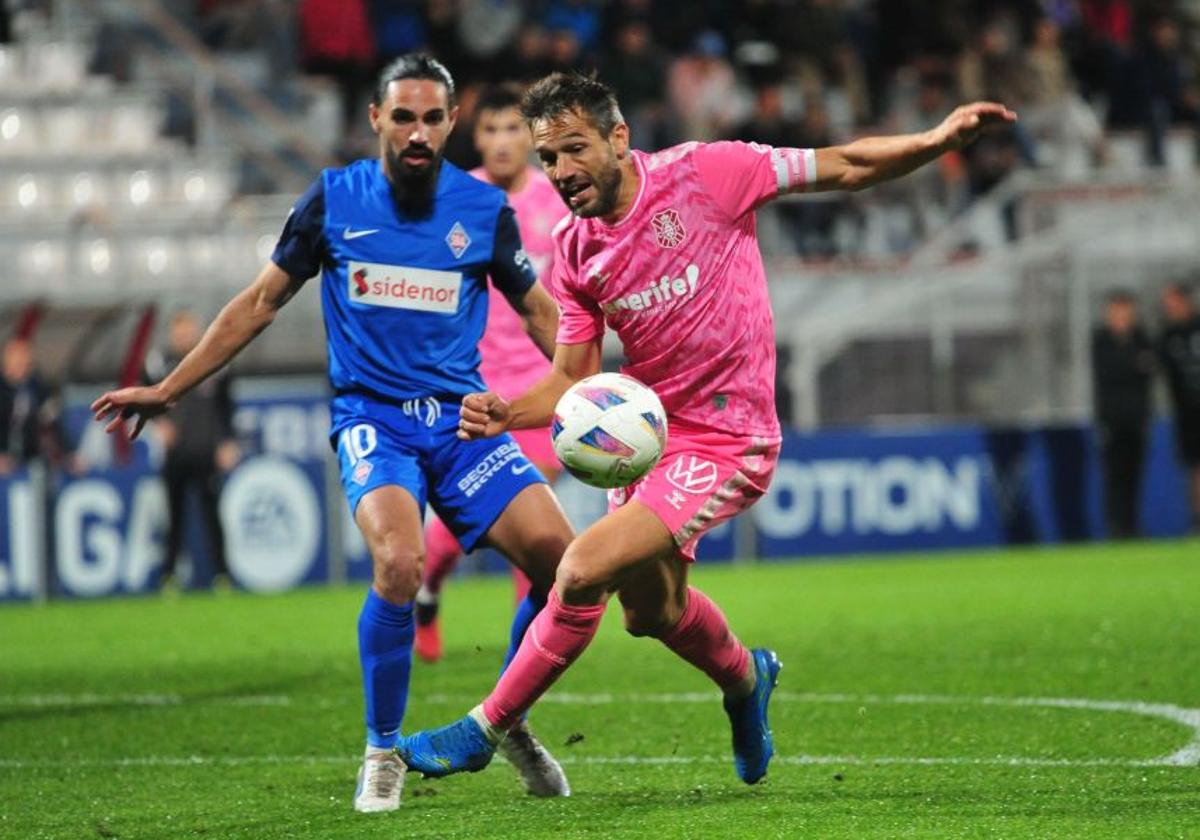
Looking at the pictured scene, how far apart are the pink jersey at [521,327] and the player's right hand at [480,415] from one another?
3389 millimetres

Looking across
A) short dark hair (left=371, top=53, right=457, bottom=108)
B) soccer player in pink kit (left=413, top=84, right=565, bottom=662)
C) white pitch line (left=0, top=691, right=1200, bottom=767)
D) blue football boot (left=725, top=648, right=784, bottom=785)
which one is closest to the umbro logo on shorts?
blue football boot (left=725, top=648, right=784, bottom=785)

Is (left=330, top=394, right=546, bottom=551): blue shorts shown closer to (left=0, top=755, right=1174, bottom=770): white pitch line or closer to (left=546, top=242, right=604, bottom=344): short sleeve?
(left=546, top=242, right=604, bottom=344): short sleeve

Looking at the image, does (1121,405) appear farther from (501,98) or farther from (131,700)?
(131,700)

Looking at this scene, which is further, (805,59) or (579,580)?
(805,59)

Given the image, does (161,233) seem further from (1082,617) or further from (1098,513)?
(1082,617)

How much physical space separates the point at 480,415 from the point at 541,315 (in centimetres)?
105

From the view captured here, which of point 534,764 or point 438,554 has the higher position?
point 438,554

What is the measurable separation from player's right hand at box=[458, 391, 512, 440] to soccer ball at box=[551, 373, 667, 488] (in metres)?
0.17

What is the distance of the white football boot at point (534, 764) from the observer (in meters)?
6.45

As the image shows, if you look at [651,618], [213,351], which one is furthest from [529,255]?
[651,618]

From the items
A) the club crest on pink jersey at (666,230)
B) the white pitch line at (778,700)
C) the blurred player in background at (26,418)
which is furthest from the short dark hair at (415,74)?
the blurred player in background at (26,418)

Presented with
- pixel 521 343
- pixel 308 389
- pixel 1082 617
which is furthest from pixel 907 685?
pixel 308 389

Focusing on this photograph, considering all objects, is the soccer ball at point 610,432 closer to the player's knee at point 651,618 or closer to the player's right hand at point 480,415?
the player's right hand at point 480,415

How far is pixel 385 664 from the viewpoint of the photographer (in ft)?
21.1
